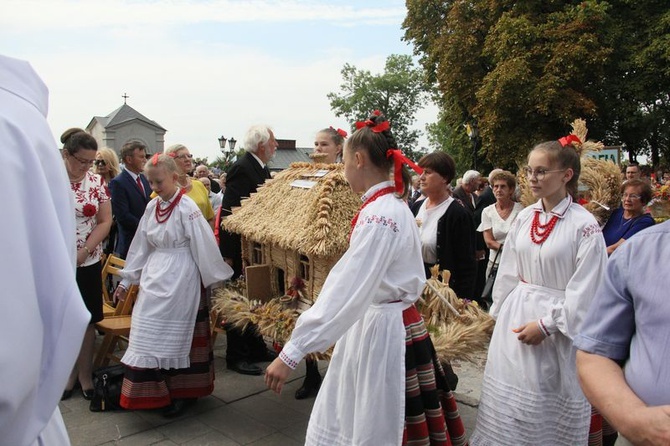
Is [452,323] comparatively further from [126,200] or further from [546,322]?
[126,200]

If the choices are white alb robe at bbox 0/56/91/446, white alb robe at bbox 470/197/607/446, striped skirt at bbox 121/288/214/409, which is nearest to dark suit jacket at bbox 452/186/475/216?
striped skirt at bbox 121/288/214/409

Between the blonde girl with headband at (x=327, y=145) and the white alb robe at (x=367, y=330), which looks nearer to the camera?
the white alb robe at (x=367, y=330)

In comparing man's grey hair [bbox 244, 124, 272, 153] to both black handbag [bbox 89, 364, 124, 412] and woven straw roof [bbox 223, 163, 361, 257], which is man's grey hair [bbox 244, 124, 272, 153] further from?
black handbag [bbox 89, 364, 124, 412]

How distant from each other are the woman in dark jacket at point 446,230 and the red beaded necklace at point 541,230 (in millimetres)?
1325

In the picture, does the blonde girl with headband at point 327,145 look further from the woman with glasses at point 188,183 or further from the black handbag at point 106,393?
the black handbag at point 106,393

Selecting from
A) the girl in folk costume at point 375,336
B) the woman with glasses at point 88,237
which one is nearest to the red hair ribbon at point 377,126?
the girl in folk costume at point 375,336

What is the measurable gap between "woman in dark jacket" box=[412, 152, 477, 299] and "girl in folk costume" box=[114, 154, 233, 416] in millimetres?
1674

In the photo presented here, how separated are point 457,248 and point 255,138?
2.18 meters

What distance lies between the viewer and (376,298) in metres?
2.66

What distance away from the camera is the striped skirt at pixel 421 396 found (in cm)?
263

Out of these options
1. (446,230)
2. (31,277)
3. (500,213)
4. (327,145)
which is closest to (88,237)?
(327,145)

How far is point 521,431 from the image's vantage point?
9.34 feet

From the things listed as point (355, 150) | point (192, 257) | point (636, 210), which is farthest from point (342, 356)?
point (636, 210)

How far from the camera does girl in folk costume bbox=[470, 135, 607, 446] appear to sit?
9.27ft
